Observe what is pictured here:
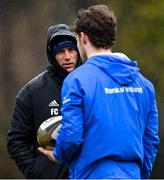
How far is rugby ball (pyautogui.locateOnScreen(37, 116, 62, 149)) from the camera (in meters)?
4.16

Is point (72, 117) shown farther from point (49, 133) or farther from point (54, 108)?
point (54, 108)

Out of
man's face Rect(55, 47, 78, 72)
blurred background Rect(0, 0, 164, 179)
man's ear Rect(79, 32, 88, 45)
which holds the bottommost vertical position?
blurred background Rect(0, 0, 164, 179)

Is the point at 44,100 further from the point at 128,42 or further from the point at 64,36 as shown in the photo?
the point at 128,42

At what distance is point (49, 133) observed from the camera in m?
4.19

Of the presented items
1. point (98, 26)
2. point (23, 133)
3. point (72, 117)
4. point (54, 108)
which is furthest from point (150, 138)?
point (23, 133)

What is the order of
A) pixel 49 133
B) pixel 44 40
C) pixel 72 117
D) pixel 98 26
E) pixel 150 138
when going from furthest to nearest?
pixel 44 40, pixel 49 133, pixel 150 138, pixel 98 26, pixel 72 117

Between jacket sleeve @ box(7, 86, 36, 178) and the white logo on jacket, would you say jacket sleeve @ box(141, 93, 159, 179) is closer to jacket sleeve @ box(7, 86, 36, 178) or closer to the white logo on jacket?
the white logo on jacket

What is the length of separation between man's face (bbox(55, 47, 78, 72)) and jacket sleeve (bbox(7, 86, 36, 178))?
0.26 metres

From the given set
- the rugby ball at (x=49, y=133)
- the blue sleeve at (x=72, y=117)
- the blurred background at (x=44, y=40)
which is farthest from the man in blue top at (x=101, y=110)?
the blurred background at (x=44, y=40)

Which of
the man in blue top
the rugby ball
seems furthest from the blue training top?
the rugby ball

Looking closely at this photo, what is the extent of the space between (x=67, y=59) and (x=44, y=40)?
118 inches

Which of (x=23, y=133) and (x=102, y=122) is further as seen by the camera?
(x=23, y=133)

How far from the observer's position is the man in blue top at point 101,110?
12.0 ft

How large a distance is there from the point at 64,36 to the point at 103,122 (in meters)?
1.14
